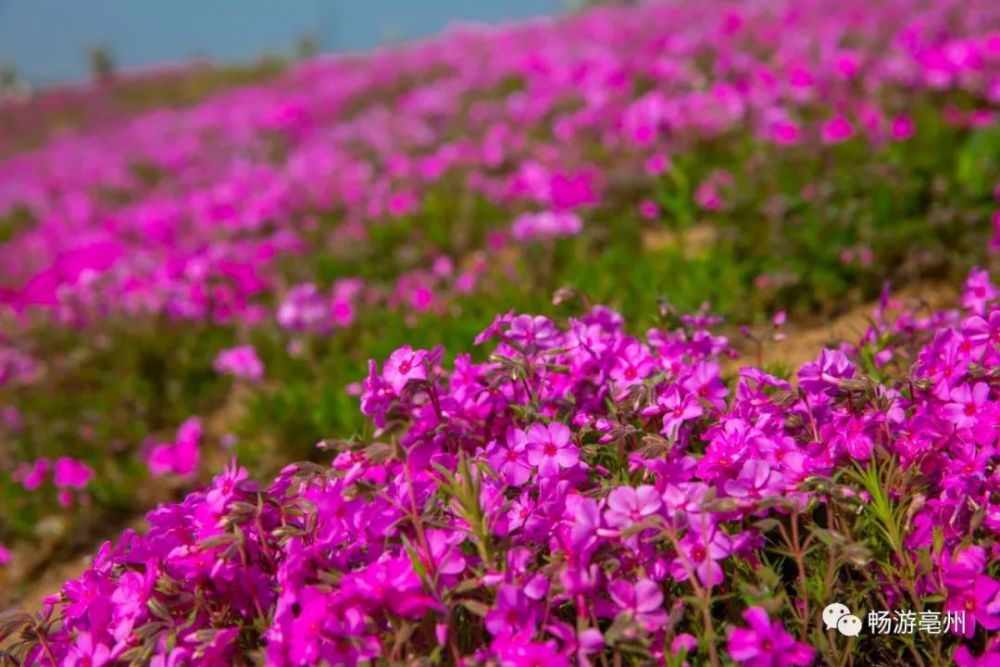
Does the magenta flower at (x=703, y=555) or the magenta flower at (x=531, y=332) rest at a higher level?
the magenta flower at (x=531, y=332)

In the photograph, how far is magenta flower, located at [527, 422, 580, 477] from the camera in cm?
213

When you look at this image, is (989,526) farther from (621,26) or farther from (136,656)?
(621,26)

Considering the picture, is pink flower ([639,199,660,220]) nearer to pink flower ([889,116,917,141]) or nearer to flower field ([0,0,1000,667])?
flower field ([0,0,1000,667])

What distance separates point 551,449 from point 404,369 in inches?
18.0

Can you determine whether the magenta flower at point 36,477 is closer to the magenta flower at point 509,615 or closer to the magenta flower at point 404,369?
the magenta flower at point 404,369

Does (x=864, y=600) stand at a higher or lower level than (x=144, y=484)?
higher

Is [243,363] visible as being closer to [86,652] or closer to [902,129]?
[86,652]

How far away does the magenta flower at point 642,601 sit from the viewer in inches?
70.9

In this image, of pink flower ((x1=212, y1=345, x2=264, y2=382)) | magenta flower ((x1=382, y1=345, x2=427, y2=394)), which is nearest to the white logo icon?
magenta flower ((x1=382, y1=345, x2=427, y2=394))

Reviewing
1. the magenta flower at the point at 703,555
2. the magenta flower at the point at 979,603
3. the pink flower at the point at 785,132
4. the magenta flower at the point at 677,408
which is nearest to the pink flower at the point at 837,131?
the pink flower at the point at 785,132

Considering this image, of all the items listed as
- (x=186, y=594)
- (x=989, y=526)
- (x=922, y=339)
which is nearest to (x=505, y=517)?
(x=186, y=594)

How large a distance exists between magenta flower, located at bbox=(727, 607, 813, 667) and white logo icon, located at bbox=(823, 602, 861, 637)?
1.01 ft

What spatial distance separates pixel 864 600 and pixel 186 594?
1661 millimetres

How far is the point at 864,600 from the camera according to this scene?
6.89 ft
